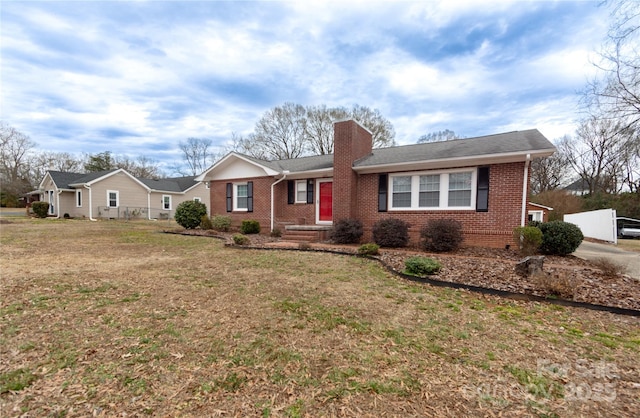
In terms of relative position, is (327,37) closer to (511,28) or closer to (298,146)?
(511,28)

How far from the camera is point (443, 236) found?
8.55m

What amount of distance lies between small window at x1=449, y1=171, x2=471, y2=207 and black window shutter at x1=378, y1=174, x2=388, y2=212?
2368 millimetres

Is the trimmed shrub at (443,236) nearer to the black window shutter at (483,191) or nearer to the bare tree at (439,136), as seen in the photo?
the black window shutter at (483,191)

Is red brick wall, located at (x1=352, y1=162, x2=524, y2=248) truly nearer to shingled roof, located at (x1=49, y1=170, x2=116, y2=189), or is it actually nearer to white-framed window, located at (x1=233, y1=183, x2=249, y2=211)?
white-framed window, located at (x1=233, y1=183, x2=249, y2=211)

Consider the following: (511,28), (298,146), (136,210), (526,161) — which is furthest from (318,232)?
(136,210)

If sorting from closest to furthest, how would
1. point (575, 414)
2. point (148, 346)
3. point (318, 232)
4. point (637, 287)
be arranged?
1. point (575, 414)
2. point (148, 346)
3. point (637, 287)
4. point (318, 232)

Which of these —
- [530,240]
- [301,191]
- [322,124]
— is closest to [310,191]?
[301,191]

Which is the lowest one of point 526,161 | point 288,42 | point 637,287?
point 637,287

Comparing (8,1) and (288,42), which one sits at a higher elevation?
(288,42)

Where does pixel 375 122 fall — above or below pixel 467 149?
above

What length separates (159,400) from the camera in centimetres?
212

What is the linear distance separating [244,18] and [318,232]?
836 cm

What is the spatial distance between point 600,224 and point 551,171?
1778cm

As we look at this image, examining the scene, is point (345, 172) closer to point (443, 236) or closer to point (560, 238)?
point (443, 236)
